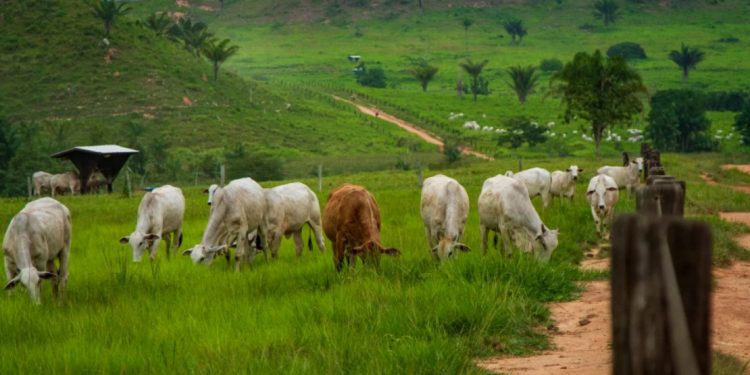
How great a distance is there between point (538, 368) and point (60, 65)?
2888 inches

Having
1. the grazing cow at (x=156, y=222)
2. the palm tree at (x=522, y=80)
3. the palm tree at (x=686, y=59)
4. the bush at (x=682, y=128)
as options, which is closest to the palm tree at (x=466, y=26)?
the palm tree at (x=686, y=59)

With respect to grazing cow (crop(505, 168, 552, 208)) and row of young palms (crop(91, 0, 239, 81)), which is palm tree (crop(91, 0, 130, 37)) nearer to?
row of young palms (crop(91, 0, 239, 81))

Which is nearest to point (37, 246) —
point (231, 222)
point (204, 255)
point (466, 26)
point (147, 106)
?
point (204, 255)

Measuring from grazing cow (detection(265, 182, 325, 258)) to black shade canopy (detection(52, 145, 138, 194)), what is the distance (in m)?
26.1

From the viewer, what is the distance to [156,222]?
16.8 metres

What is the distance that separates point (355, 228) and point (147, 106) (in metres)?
62.1

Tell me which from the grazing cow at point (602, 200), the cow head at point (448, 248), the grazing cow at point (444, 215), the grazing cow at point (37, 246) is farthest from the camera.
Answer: the grazing cow at point (602, 200)

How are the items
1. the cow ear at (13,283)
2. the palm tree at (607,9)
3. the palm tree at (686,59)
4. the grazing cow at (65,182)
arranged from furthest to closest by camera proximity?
the palm tree at (607,9) < the palm tree at (686,59) < the grazing cow at (65,182) < the cow ear at (13,283)

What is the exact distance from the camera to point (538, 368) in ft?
24.7

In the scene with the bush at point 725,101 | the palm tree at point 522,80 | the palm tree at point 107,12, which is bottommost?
the bush at point 725,101

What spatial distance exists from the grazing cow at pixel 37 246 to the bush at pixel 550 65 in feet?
324

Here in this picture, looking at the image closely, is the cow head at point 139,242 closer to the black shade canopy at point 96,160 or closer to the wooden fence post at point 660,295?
the wooden fence post at point 660,295

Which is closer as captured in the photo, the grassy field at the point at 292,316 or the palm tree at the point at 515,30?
the grassy field at the point at 292,316

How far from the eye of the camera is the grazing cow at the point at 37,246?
10.9 m
